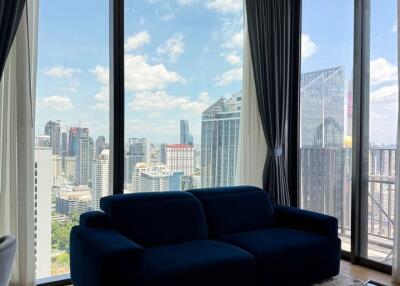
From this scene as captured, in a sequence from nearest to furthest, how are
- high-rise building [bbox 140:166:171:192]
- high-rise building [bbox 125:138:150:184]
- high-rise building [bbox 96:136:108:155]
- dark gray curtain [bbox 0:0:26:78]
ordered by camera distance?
dark gray curtain [bbox 0:0:26:78] → high-rise building [bbox 96:136:108:155] → high-rise building [bbox 125:138:150:184] → high-rise building [bbox 140:166:171:192]

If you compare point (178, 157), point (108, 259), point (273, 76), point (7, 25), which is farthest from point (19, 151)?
point (273, 76)

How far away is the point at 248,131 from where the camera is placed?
4078 mm

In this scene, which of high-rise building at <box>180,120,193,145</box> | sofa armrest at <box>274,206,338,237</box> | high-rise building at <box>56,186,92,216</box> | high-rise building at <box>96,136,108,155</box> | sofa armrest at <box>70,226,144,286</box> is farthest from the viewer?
high-rise building at <box>180,120,193,145</box>

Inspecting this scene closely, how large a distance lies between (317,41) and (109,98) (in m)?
2.39

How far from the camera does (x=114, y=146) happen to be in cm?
336

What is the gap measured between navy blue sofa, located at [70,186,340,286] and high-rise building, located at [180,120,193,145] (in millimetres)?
711

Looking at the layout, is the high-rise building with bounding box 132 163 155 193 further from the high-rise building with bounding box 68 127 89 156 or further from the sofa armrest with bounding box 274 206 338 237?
the sofa armrest with bounding box 274 206 338 237

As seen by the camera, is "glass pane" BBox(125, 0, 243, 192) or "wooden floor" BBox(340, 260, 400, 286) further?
"glass pane" BBox(125, 0, 243, 192)

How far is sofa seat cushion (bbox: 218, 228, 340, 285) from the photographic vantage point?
2721 millimetres

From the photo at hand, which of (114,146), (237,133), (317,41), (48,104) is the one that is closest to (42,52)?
(48,104)

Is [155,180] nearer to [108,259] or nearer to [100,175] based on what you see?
[100,175]

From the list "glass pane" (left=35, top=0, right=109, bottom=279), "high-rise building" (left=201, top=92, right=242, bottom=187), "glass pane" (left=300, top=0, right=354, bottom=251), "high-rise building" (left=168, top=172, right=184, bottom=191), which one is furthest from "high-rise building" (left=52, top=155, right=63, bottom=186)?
"glass pane" (left=300, top=0, right=354, bottom=251)

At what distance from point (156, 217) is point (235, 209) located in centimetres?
78

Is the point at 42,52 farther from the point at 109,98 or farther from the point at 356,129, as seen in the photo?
the point at 356,129
